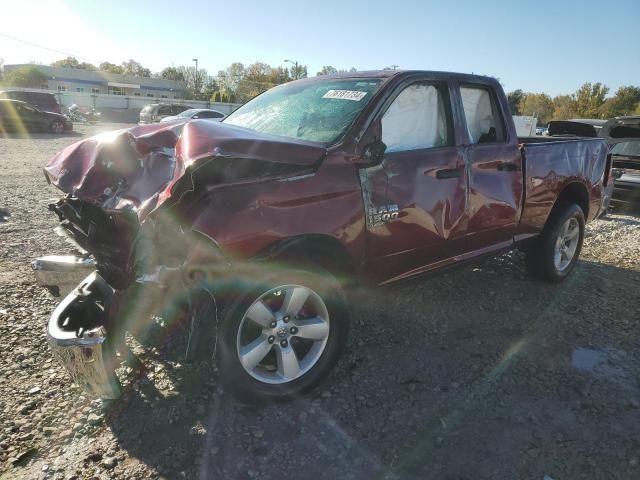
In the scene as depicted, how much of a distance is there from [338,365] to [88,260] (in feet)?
5.75

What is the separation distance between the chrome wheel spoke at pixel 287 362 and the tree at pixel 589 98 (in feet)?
215

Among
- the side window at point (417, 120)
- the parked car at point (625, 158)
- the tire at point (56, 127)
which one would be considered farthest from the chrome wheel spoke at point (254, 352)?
the tire at point (56, 127)

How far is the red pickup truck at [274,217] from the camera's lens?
236 cm

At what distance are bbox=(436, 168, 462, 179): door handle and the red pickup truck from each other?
0.01 m

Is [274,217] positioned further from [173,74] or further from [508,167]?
[173,74]

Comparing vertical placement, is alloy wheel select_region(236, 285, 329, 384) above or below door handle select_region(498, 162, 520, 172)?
below

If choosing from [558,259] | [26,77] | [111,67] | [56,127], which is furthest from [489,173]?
[111,67]

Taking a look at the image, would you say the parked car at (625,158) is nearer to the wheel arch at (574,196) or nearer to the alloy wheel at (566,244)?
the wheel arch at (574,196)

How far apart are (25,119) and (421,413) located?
23.5 m

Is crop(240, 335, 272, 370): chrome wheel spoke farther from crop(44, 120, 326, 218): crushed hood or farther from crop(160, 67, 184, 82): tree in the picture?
crop(160, 67, 184, 82): tree

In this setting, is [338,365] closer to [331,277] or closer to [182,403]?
[331,277]

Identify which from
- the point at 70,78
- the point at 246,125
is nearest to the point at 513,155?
the point at 246,125

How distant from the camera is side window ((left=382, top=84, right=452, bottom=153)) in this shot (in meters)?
3.17

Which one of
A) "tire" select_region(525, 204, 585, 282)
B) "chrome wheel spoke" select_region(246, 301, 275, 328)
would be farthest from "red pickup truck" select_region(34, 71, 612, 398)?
"tire" select_region(525, 204, 585, 282)
